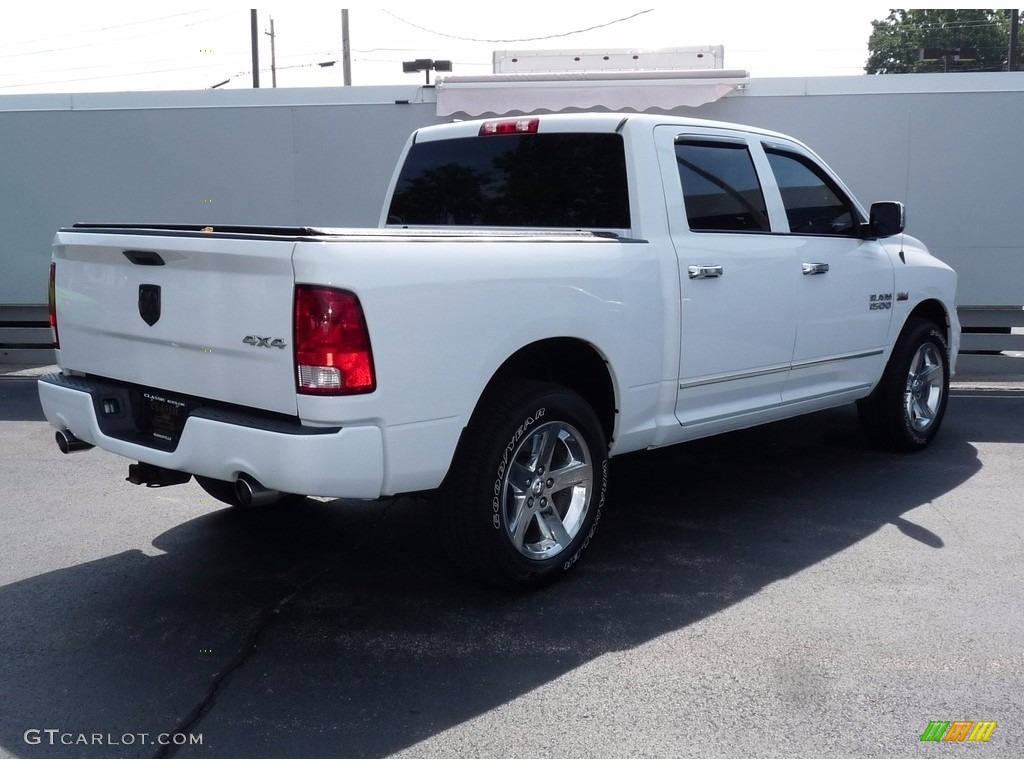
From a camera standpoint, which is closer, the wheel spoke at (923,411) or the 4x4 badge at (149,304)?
the 4x4 badge at (149,304)

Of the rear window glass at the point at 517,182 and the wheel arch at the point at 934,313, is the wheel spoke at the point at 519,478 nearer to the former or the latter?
the rear window glass at the point at 517,182

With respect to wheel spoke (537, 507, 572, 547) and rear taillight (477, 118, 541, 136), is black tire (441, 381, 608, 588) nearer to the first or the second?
wheel spoke (537, 507, 572, 547)

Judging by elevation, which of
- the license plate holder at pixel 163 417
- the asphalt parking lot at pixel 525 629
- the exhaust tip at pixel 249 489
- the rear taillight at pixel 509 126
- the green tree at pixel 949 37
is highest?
the green tree at pixel 949 37

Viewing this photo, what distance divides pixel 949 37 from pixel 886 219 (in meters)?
61.6

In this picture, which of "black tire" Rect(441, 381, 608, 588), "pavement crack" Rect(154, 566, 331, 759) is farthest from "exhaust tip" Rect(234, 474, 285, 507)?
"black tire" Rect(441, 381, 608, 588)

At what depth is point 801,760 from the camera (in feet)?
9.28

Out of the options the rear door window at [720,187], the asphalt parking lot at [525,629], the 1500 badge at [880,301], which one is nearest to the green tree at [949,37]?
the 1500 badge at [880,301]

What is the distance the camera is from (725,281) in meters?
4.73

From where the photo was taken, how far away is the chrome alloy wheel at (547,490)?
398 cm

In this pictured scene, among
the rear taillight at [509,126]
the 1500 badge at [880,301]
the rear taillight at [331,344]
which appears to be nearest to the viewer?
the rear taillight at [331,344]

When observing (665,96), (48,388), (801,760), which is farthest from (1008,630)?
(665,96)

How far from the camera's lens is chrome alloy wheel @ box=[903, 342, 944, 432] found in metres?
6.40

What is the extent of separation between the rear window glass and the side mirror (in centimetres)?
196

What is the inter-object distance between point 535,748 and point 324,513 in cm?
261
